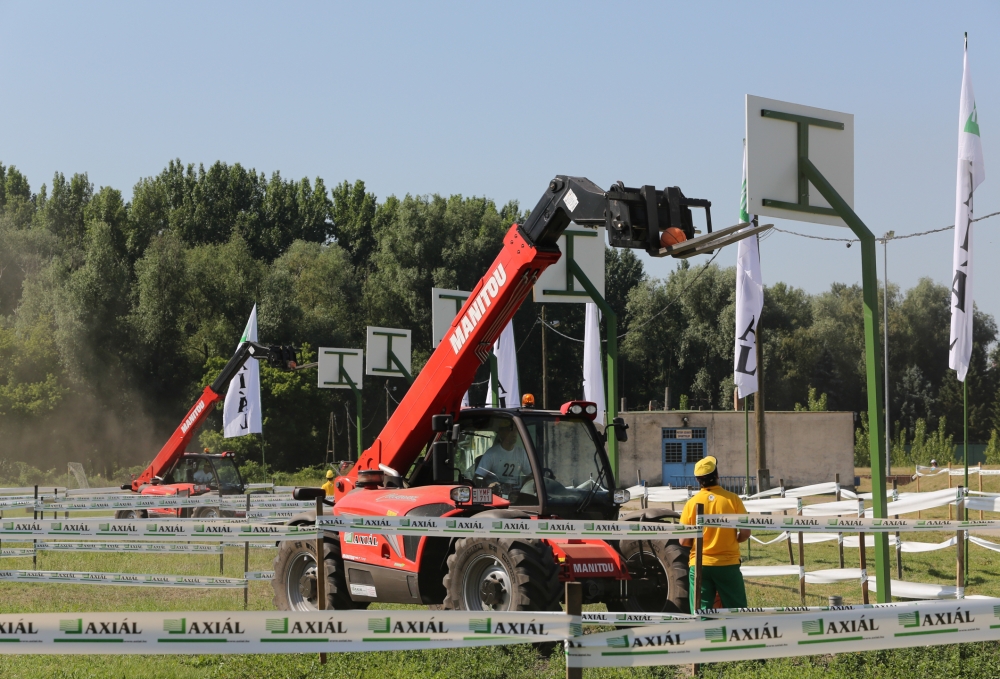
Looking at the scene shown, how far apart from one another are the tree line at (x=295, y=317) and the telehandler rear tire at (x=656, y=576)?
4075 cm

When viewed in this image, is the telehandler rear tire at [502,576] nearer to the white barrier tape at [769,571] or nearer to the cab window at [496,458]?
the cab window at [496,458]

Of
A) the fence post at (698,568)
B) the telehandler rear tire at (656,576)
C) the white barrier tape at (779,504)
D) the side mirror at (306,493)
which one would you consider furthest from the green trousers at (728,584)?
the white barrier tape at (779,504)

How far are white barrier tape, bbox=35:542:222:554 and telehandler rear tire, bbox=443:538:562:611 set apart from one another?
4.42m

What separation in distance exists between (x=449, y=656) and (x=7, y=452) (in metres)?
50.7

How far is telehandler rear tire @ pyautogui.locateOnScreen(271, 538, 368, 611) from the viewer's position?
35.2 feet

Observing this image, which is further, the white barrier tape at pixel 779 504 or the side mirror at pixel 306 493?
the white barrier tape at pixel 779 504

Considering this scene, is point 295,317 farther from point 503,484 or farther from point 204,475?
point 503,484

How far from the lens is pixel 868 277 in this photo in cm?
927

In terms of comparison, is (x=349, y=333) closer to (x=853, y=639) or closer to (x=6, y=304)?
(x=6, y=304)

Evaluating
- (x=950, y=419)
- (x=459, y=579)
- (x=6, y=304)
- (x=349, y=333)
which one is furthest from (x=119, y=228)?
(x=459, y=579)

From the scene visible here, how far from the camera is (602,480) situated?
33.3ft

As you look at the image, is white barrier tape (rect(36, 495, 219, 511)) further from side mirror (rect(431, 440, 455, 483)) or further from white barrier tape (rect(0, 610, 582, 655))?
white barrier tape (rect(0, 610, 582, 655))

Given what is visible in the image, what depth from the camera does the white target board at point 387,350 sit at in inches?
930

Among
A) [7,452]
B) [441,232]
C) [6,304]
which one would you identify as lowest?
[7,452]
